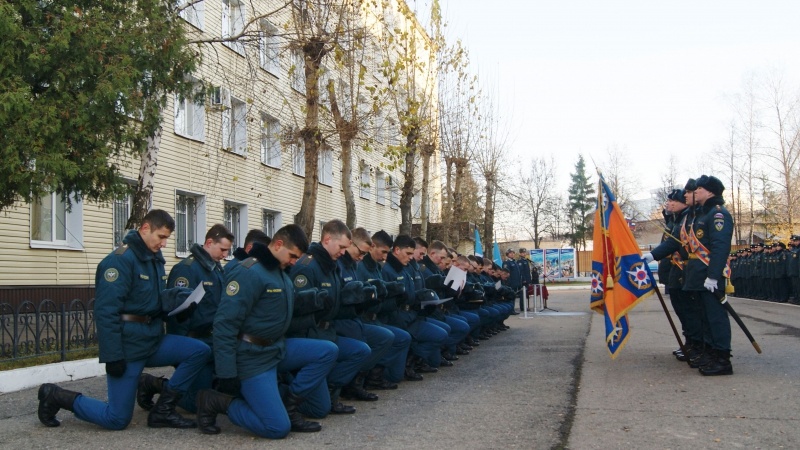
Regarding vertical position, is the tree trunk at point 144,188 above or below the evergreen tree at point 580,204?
below

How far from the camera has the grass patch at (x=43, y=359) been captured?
9589mm

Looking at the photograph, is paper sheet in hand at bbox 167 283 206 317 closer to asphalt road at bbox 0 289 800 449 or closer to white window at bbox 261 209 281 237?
asphalt road at bbox 0 289 800 449

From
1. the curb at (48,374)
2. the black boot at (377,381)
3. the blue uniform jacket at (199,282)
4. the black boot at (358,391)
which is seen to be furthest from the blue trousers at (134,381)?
the curb at (48,374)

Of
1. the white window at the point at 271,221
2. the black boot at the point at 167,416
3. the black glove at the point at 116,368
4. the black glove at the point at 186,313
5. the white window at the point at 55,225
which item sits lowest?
the black boot at the point at 167,416

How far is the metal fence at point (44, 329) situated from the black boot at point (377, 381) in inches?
143

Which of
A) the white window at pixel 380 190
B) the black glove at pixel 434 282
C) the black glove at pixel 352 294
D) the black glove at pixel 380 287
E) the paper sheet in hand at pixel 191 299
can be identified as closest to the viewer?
the paper sheet in hand at pixel 191 299

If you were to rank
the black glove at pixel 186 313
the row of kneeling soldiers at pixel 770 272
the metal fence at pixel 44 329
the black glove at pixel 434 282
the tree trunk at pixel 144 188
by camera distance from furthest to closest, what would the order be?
the row of kneeling soldiers at pixel 770 272 < the tree trunk at pixel 144 188 < the black glove at pixel 434 282 < the metal fence at pixel 44 329 < the black glove at pixel 186 313

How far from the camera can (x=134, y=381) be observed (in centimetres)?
646

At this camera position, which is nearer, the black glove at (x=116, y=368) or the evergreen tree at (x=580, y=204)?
the black glove at (x=116, y=368)

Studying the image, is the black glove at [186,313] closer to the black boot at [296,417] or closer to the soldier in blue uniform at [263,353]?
the soldier in blue uniform at [263,353]

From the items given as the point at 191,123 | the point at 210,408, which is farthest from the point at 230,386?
the point at 191,123

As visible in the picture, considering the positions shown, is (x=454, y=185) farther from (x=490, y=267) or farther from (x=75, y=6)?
(x=75, y=6)

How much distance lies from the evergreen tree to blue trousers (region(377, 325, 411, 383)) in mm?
81631

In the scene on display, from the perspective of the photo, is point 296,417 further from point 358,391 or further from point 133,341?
point 358,391
